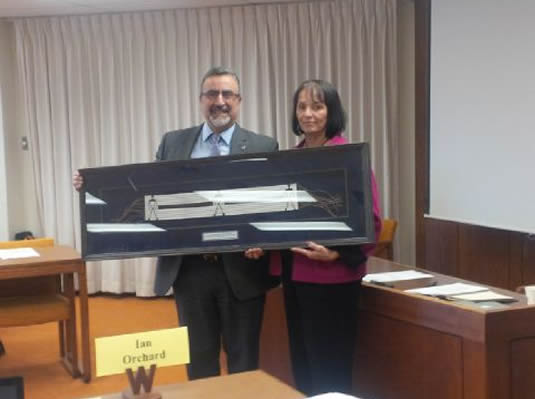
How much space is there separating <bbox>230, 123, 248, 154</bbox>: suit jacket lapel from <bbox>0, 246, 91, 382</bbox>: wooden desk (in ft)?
5.43

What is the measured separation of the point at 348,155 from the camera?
7.36 feet

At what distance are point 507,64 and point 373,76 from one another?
6.31 ft

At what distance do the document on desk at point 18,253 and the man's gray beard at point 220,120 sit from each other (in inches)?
81.3

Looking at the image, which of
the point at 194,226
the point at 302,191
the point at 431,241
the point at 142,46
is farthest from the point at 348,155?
the point at 142,46

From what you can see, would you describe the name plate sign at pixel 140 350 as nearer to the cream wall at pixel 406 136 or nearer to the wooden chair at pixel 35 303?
the wooden chair at pixel 35 303

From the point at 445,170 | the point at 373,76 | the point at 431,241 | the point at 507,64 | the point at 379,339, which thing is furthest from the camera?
the point at 373,76

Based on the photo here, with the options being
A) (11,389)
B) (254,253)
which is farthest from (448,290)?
(11,389)

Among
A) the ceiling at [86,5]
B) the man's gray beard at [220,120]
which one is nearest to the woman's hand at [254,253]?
the man's gray beard at [220,120]

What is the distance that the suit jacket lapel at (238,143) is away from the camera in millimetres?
2451

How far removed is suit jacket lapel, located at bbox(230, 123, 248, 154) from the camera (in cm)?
245

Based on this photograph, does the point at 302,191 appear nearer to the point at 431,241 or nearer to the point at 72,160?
the point at 431,241

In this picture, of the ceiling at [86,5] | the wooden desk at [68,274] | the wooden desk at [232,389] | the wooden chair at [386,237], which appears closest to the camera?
the wooden desk at [232,389]

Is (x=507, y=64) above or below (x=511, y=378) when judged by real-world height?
above

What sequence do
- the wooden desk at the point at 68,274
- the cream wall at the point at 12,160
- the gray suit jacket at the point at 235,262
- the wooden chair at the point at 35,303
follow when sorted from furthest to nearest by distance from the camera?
the cream wall at the point at 12,160
the wooden chair at the point at 35,303
the wooden desk at the point at 68,274
the gray suit jacket at the point at 235,262
